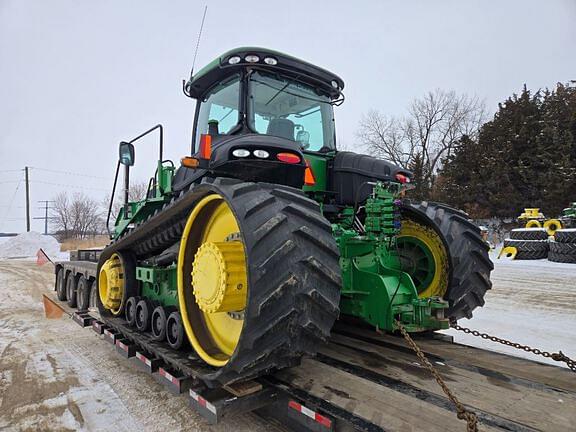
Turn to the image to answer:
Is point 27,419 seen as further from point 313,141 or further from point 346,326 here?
point 313,141

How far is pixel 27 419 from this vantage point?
3.24 m

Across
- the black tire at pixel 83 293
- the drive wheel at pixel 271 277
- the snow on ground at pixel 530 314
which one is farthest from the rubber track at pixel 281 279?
the black tire at pixel 83 293

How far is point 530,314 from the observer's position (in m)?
6.83

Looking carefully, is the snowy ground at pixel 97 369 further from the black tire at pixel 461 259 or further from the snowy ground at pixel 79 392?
the black tire at pixel 461 259

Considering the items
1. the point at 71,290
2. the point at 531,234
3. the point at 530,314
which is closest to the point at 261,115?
the point at 530,314

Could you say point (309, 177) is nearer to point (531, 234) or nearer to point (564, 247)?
point (564, 247)

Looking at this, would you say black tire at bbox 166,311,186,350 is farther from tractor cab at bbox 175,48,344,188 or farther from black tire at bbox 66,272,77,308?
black tire at bbox 66,272,77,308

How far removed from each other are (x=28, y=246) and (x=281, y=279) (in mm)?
31689

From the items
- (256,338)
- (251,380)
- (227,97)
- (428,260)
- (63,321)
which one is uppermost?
(227,97)

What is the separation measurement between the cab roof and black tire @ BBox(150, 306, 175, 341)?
2391 millimetres

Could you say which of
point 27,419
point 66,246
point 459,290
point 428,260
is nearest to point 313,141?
point 428,260

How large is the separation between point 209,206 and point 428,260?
97.5 inches

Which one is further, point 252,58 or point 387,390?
point 252,58

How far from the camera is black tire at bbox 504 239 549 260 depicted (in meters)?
16.2
